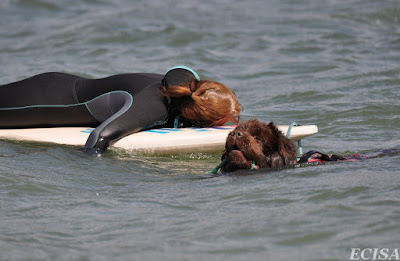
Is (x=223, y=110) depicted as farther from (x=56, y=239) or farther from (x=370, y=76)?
(x=370, y=76)

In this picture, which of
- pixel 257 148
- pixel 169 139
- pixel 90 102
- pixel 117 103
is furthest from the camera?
pixel 90 102

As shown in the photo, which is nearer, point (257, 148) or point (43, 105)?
point (257, 148)

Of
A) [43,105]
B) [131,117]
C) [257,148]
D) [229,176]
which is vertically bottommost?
[229,176]

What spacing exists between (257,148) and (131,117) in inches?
63.3

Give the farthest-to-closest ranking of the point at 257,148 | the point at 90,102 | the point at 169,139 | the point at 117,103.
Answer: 1. the point at 90,102
2. the point at 117,103
3. the point at 169,139
4. the point at 257,148

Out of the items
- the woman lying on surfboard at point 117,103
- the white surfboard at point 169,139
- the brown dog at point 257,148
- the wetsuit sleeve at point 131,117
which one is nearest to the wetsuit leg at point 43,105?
the woman lying on surfboard at point 117,103

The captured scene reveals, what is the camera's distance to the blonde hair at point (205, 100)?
19.6 feet

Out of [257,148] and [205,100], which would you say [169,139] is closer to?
[205,100]

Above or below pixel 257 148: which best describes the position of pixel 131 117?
above

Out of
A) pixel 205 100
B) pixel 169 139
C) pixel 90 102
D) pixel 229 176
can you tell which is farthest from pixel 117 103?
pixel 229 176

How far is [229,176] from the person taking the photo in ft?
16.1

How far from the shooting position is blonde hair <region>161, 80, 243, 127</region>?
596 centimetres

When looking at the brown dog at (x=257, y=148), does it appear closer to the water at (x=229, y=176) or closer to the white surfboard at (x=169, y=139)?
the water at (x=229, y=176)

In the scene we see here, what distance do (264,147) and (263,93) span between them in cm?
492
